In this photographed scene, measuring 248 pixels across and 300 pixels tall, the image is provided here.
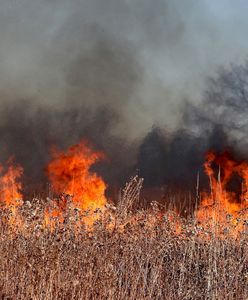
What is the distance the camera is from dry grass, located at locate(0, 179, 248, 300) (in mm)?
5770

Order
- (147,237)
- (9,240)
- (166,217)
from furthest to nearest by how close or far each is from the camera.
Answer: (166,217) → (147,237) → (9,240)

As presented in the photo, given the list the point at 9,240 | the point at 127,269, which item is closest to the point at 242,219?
the point at 127,269

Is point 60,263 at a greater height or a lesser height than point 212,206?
lesser

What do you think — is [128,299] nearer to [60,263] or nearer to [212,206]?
[60,263]

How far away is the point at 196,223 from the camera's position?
28.0 feet

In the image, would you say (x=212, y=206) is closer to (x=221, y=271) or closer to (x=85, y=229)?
(x=221, y=271)

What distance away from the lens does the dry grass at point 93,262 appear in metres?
5.77

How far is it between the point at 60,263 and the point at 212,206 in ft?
10.6

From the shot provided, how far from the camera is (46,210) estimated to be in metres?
6.93

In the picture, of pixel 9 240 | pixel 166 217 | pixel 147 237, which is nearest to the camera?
pixel 9 240

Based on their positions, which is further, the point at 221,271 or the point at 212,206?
the point at 212,206

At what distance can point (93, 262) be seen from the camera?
602 centimetres

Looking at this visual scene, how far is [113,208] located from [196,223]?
3.01 meters

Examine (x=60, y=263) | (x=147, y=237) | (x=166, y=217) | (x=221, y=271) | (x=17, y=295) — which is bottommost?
(x=17, y=295)
